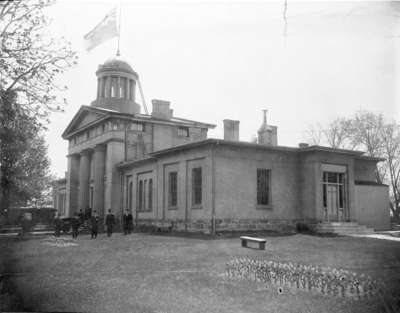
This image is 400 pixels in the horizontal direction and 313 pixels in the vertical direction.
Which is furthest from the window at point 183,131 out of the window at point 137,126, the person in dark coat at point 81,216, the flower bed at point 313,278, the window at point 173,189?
the flower bed at point 313,278

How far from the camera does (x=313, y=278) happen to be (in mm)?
7039

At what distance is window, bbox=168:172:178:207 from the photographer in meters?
22.4

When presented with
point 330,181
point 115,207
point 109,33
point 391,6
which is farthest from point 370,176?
point 109,33

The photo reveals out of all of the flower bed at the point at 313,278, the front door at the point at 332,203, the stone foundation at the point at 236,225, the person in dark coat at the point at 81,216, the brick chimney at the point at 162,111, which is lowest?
the flower bed at the point at 313,278

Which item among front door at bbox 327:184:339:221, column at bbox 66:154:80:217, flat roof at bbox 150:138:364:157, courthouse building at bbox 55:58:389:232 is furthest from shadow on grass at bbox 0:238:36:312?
front door at bbox 327:184:339:221

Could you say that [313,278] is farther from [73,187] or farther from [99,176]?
[99,176]

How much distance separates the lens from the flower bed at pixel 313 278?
6504 mm

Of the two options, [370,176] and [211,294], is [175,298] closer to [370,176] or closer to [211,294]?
[211,294]

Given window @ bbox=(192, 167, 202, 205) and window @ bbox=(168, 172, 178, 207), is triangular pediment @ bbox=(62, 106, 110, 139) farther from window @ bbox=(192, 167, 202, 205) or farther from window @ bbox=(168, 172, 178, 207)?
window @ bbox=(168, 172, 178, 207)

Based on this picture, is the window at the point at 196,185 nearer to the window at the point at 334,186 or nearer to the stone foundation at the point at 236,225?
the stone foundation at the point at 236,225

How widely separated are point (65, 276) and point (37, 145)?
442 cm

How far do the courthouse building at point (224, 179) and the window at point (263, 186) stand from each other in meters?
0.05

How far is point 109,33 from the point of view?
729 cm

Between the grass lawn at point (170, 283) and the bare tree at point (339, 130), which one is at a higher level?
the bare tree at point (339, 130)
